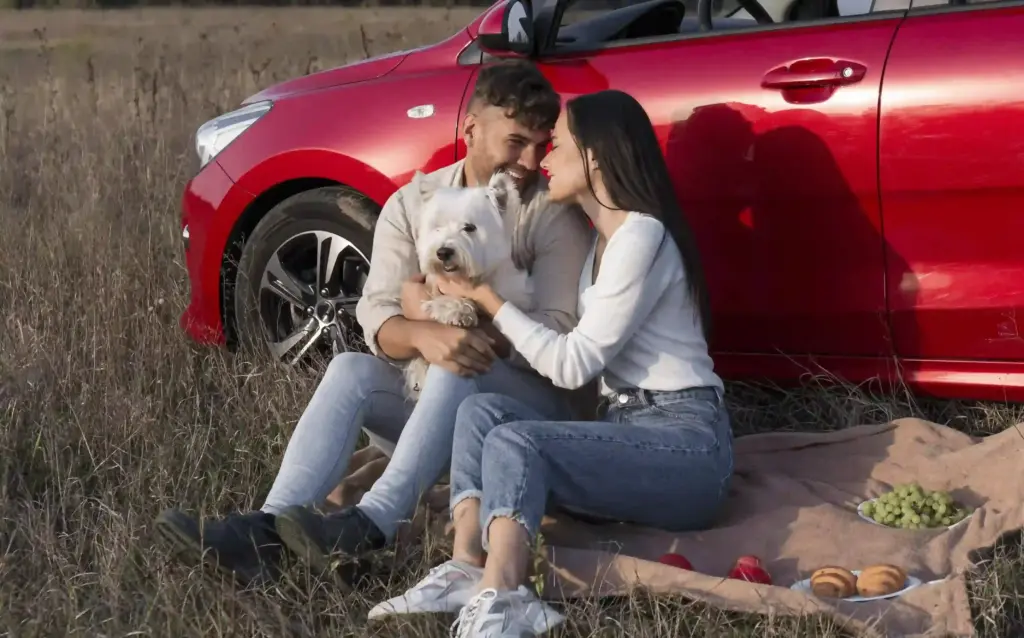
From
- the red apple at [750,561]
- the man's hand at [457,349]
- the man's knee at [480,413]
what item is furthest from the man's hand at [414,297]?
the red apple at [750,561]

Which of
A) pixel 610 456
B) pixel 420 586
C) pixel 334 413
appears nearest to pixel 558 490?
pixel 610 456

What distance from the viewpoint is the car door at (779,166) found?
12.0 ft

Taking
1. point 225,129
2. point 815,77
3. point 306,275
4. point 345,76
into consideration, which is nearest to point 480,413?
point 815,77

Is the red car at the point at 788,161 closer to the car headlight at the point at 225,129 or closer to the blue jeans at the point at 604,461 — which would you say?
the car headlight at the point at 225,129

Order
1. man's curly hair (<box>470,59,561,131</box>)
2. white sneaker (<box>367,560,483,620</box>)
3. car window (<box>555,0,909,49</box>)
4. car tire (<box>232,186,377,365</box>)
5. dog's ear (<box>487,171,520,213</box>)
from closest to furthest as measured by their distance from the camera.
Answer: white sneaker (<box>367,560,483,620</box>)
dog's ear (<box>487,171,520,213</box>)
man's curly hair (<box>470,59,561,131</box>)
car window (<box>555,0,909,49</box>)
car tire (<box>232,186,377,365</box>)

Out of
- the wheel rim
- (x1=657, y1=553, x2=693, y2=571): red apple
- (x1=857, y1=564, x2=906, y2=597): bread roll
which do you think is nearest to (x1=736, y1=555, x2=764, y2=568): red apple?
(x1=657, y1=553, x2=693, y2=571): red apple

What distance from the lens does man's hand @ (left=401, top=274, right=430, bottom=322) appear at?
3.54 meters

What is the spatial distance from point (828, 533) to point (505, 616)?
1029mm

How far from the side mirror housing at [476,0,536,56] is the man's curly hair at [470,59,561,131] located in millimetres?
548

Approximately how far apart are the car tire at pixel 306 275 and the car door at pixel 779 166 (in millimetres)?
918

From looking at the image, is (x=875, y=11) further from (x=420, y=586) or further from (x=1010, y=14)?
(x=420, y=586)

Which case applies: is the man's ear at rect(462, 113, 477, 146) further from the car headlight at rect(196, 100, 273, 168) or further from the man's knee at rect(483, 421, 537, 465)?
the car headlight at rect(196, 100, 273, 168)

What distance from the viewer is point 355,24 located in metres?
19.4

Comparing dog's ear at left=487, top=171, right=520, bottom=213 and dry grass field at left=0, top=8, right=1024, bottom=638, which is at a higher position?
dog's ear at left=487, top=171, right=520, bottom=213
